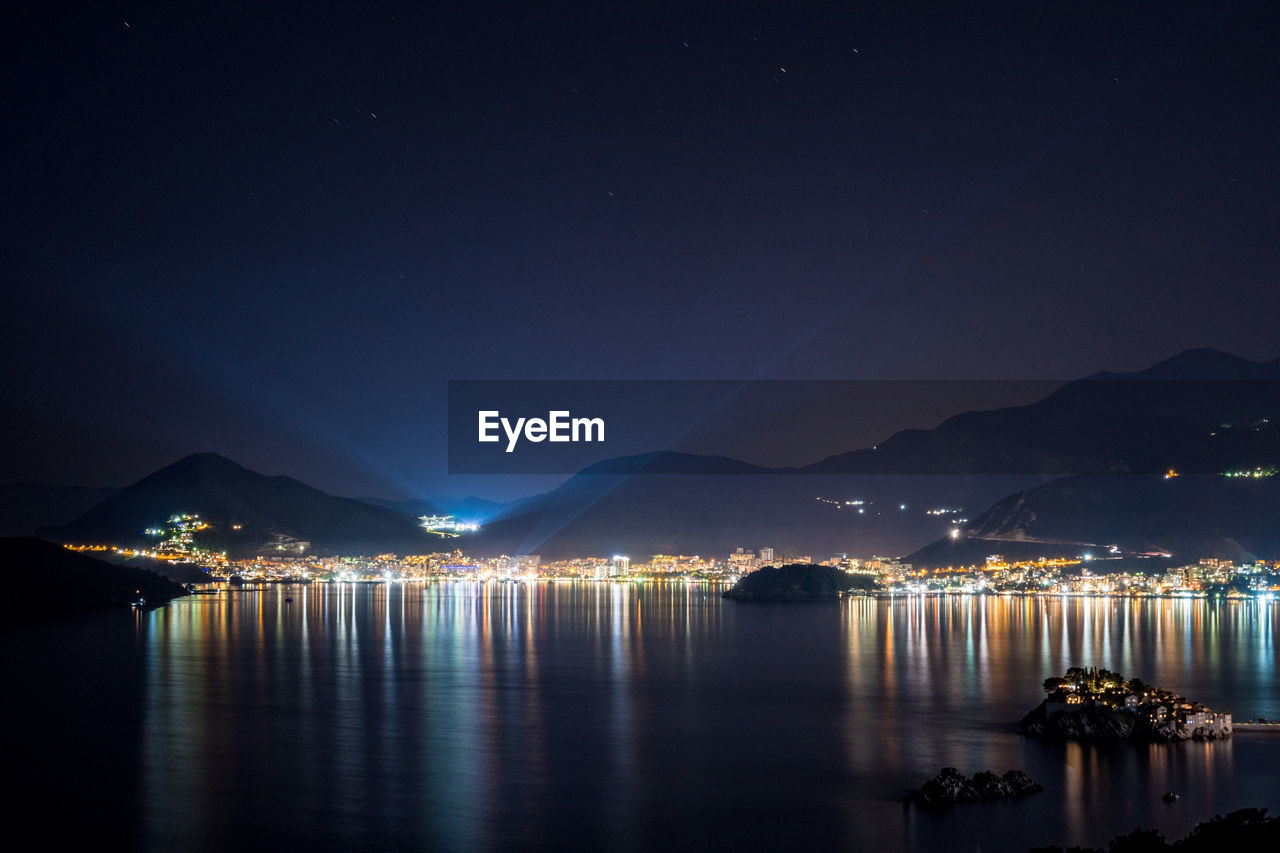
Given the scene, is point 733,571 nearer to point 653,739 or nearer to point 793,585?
point 793,585

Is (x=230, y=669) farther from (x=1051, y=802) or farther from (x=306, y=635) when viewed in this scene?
(x=1051, y=802)

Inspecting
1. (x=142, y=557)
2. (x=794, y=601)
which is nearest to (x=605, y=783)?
(x=794, y=601)

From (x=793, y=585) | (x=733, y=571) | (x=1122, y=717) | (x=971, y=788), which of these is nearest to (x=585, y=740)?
(x=971, y=788)

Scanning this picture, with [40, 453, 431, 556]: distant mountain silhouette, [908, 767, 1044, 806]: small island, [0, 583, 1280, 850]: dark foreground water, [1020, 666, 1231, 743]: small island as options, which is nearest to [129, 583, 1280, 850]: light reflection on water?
[0, 583, 1280, 850]: dark foreground water

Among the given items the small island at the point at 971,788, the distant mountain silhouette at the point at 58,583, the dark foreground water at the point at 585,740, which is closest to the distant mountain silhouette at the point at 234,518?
the distant mountain silhouette at the point at 58,583

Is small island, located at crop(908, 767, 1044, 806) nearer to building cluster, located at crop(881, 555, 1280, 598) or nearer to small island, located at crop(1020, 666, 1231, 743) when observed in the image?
small island, located at crop(1020, 666, 1231, 743)
